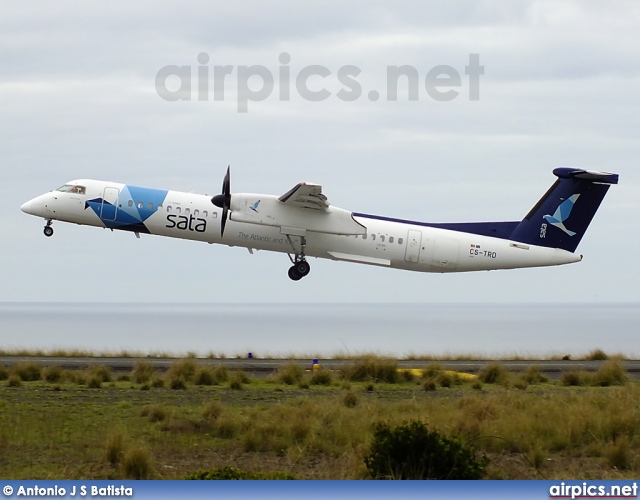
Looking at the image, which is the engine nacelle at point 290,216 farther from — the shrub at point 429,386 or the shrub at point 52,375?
Answer: the shrub at point 429,386

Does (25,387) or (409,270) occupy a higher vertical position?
(409,270)

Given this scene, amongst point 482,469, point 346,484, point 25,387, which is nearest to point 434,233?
point 25,387

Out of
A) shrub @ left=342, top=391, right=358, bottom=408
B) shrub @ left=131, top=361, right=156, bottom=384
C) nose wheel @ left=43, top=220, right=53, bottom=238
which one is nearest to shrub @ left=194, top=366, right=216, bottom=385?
shrub @ left=131, top=361, right=156, bottom=384

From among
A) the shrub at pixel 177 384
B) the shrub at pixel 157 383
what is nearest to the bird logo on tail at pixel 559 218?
the shrub at pixel 177 384

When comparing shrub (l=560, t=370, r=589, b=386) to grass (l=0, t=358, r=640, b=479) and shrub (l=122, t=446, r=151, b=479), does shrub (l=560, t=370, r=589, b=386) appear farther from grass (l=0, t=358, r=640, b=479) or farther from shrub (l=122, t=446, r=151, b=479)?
shrub (l=122, t=446, r=151, b=479)

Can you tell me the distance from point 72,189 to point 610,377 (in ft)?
68.5

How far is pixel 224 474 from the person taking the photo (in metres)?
13.2

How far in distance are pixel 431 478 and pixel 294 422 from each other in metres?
4.42

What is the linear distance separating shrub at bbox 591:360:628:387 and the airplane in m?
9.02

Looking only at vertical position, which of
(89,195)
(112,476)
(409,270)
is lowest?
(112,476)

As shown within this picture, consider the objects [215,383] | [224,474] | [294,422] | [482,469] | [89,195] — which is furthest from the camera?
[89,195]

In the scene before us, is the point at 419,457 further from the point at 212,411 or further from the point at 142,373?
the point at 142,373

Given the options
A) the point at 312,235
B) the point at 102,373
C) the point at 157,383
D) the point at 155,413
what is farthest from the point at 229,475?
the point at 312,235

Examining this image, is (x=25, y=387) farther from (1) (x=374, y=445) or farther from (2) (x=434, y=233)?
(2) (x=434, y=233)
